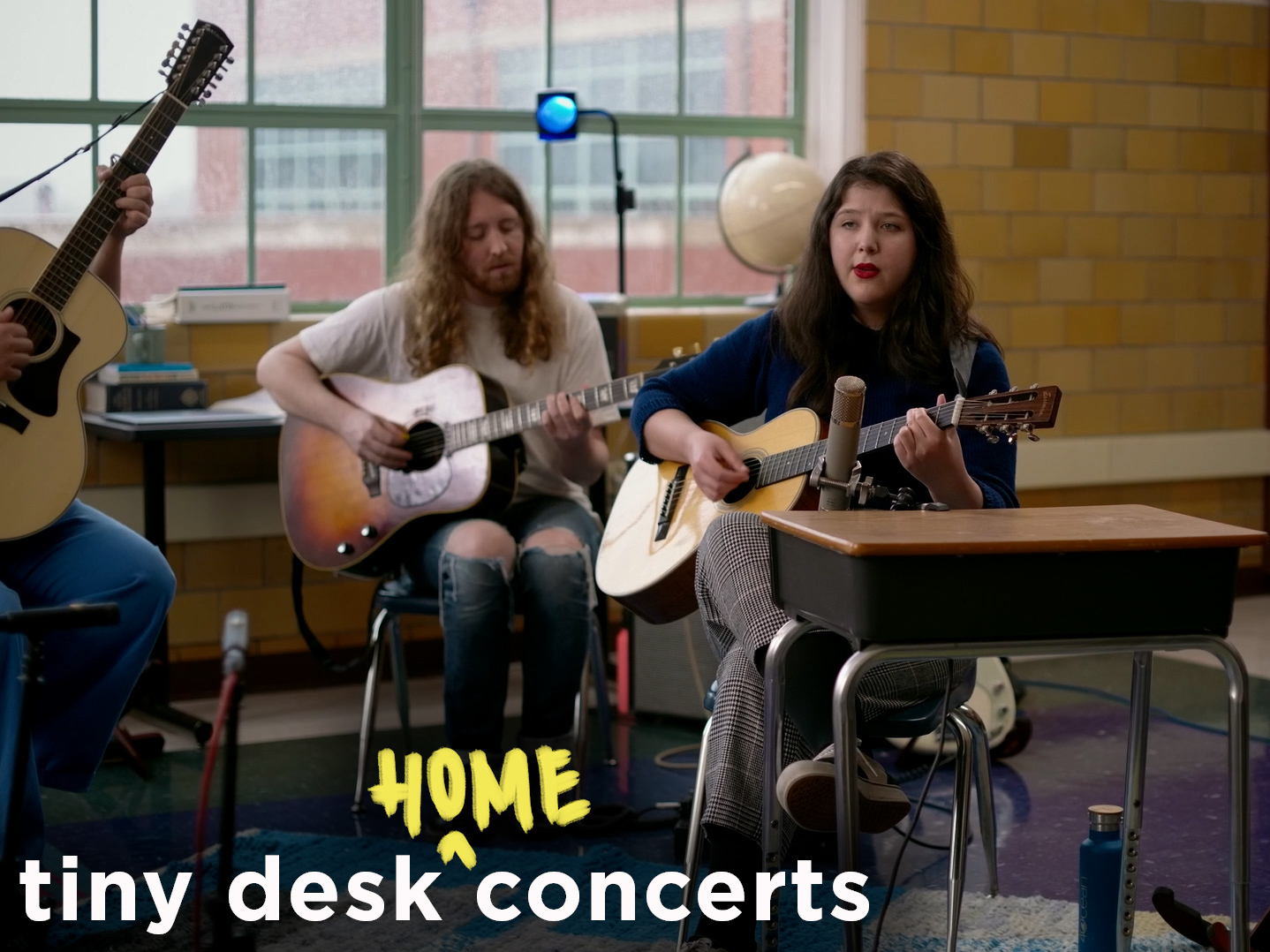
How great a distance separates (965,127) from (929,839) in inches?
102

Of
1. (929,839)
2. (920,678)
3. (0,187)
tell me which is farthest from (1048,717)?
(0,187)

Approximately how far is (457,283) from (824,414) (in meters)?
1.07

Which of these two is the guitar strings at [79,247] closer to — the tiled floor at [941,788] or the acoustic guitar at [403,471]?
the acoustic guitar at [403,471]

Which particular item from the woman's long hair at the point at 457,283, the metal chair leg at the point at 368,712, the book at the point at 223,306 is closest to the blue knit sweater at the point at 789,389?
the woman's long hair at the point at 457,283

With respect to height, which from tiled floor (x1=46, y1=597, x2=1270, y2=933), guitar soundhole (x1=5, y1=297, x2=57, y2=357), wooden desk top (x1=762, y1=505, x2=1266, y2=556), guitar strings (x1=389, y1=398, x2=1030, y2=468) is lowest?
tiled floor (x1=46, y1=597, x2=1270, y2=933)

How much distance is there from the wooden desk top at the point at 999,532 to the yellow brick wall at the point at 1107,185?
9.60 feet

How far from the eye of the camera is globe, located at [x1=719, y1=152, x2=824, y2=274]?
4180mm

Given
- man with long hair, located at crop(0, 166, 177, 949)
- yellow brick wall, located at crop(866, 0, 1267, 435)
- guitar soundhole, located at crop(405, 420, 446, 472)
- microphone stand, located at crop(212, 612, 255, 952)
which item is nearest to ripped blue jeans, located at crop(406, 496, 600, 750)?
guitar soundhole, located at crop(405, 420, 446, 472)

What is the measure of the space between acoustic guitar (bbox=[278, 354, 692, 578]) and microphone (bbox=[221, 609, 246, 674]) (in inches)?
71.5

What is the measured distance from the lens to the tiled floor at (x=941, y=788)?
282 cm

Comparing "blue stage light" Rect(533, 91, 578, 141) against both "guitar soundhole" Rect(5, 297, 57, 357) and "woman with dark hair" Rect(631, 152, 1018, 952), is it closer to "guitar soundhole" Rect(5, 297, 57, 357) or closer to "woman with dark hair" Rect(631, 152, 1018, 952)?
"woman with dark hair" Rect(631, 152, 1018, 952)

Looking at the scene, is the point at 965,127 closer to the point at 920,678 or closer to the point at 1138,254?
the point at 1138,254

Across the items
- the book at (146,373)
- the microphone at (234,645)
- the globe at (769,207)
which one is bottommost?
the microphone at (234,645)

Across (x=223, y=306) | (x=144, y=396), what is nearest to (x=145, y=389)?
(x=144, y=396)
